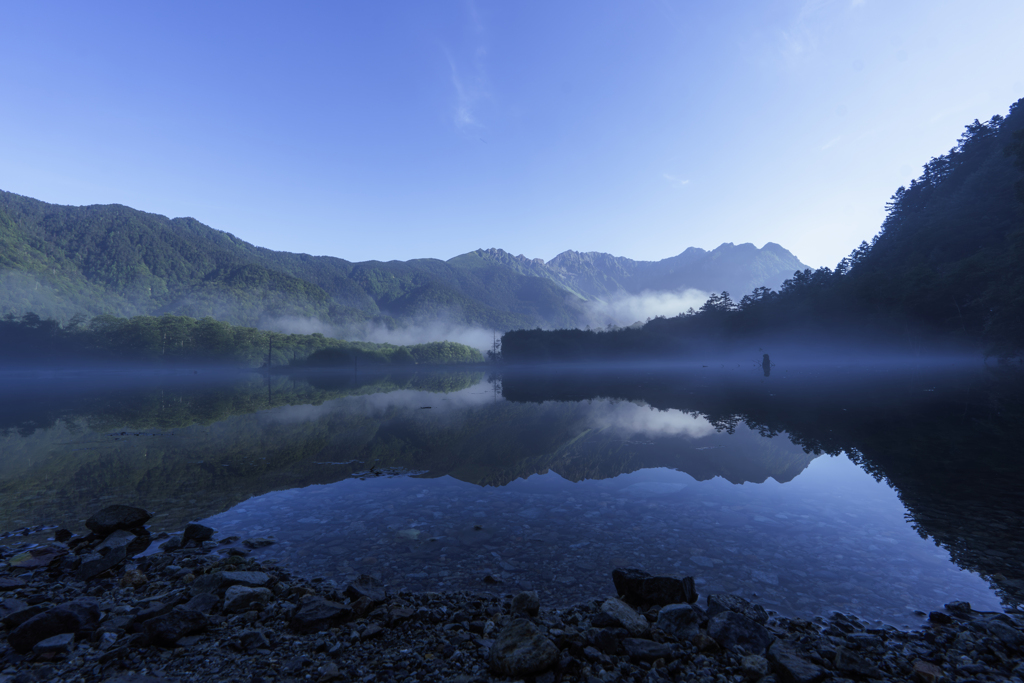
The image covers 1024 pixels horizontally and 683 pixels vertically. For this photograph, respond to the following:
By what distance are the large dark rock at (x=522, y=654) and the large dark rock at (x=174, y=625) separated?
161 inches

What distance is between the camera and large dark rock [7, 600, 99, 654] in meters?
5.09

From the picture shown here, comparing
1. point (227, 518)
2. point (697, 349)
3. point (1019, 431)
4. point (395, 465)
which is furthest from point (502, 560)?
point (697, 349)

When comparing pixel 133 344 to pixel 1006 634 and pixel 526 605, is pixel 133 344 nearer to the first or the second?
pixel 526 605

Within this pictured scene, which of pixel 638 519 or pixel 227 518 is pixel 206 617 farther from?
pixel 638 519

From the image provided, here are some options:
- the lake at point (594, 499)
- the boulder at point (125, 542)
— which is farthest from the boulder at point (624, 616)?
the boulder at point (125, 542)

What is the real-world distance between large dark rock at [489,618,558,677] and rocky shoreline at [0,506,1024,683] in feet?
0.05

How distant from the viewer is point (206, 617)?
5688 millimetres

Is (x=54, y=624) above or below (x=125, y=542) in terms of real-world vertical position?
above

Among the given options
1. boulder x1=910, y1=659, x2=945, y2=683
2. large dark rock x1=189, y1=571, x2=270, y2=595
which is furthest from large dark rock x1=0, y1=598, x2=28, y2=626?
boulder x1=910, y1=659, x2=945, y2=683

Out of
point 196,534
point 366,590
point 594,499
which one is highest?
point 366,590

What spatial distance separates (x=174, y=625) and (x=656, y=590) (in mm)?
6859

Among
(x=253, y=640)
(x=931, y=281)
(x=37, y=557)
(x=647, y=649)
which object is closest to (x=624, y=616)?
(x=647, y=649)

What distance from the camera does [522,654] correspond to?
4707mm

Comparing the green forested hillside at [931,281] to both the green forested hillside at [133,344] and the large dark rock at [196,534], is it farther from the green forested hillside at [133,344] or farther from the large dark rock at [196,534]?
the green forested hillside at [133,344]
